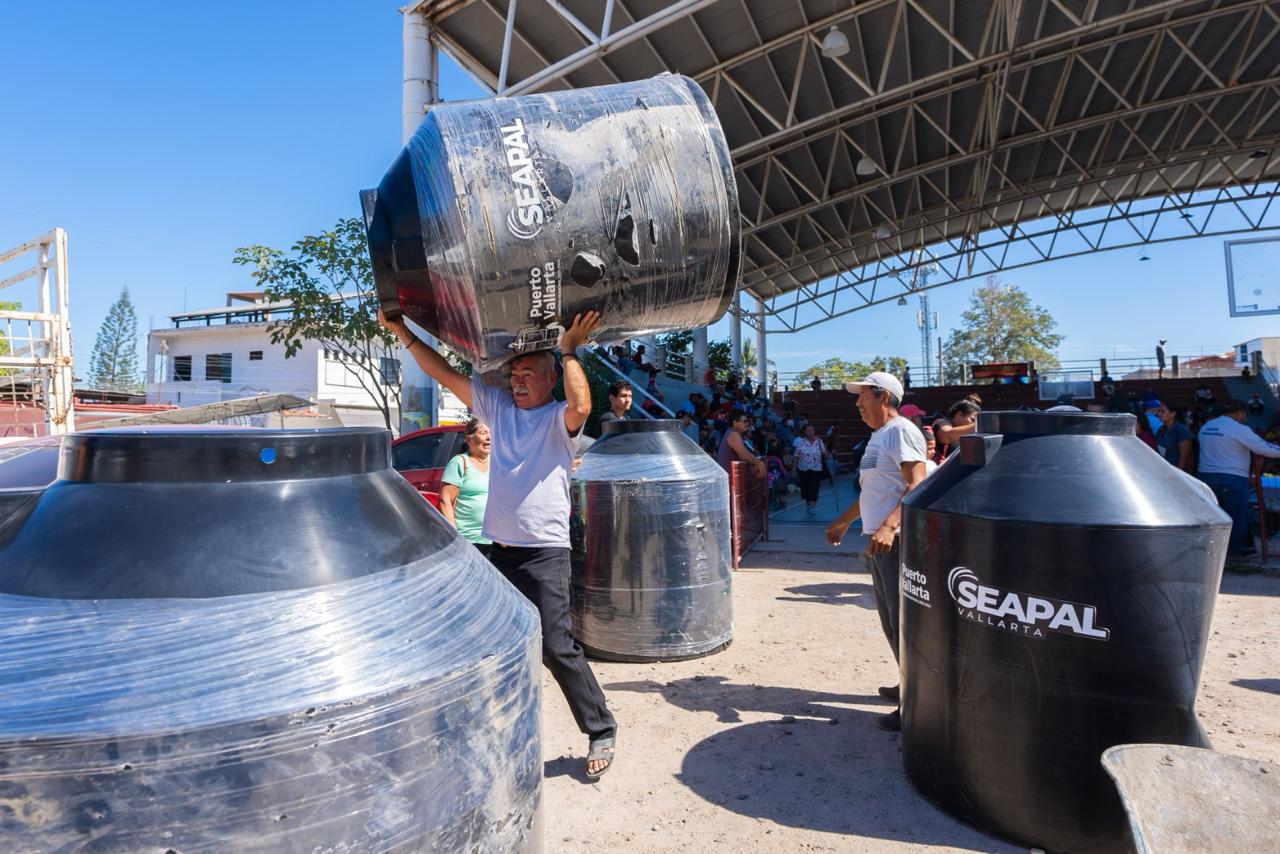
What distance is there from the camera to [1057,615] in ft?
7.70

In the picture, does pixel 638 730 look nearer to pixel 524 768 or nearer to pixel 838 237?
pixel 524 768

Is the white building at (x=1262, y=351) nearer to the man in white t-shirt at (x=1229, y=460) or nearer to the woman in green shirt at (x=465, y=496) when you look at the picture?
the man in white t-shirt at (x=1229, y=460)

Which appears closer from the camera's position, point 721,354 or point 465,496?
point 465,496

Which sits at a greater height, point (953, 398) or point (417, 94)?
point (417, 94)

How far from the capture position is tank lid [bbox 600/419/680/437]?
4926mm

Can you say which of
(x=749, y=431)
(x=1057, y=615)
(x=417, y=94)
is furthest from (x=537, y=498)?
(x=749, y=431)

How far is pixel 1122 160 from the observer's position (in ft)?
71.6

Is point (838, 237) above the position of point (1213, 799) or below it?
above

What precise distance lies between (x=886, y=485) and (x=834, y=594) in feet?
10.5

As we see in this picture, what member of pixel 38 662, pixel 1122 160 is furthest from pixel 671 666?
pixel 1122 160

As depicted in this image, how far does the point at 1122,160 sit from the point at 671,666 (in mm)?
23980

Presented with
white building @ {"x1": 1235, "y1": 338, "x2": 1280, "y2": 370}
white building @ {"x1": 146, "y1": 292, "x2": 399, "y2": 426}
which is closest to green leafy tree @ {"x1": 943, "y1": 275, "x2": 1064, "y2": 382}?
white building @ {"x1": 1235, "y1": 338, "x2": 1280, "y2": 370}

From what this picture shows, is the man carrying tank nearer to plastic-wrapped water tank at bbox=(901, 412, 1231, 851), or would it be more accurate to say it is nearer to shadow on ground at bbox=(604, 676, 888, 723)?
shadow on ground at bbox=(604, 676, 888, 723)

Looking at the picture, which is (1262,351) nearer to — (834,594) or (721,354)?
(721,354)
